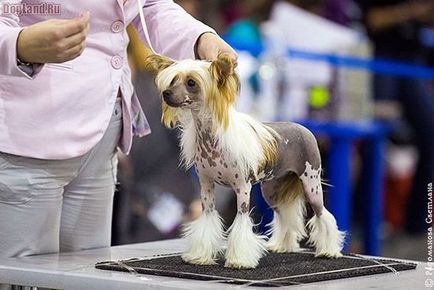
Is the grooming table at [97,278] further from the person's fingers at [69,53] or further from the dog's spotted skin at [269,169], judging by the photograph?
the person's fingers at [69,53]

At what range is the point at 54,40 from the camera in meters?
1.43

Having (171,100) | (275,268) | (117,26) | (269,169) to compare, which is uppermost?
(117,26)

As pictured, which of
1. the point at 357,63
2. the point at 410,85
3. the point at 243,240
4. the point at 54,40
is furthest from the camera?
the point at 410,85

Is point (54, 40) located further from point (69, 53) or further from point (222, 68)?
point (222, 68)

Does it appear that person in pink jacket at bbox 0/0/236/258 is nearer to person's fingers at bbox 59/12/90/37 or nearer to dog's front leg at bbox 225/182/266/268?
person's fingers at bbox 59/12/90/37

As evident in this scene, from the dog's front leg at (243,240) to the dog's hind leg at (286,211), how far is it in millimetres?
138

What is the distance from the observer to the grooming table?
1.41 metres

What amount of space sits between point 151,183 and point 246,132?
6.32ft

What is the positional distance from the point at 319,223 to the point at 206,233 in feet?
0.67

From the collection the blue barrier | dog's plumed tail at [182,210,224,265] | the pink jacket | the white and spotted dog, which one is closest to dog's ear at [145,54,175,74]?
the white and spotted dog

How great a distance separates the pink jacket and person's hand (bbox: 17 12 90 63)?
63mm

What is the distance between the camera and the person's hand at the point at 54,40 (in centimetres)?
144

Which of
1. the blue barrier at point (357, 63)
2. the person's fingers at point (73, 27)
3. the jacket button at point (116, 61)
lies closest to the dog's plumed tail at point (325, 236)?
the jacket button at point (116, 61)

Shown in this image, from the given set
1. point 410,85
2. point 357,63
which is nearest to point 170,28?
point 357,63
